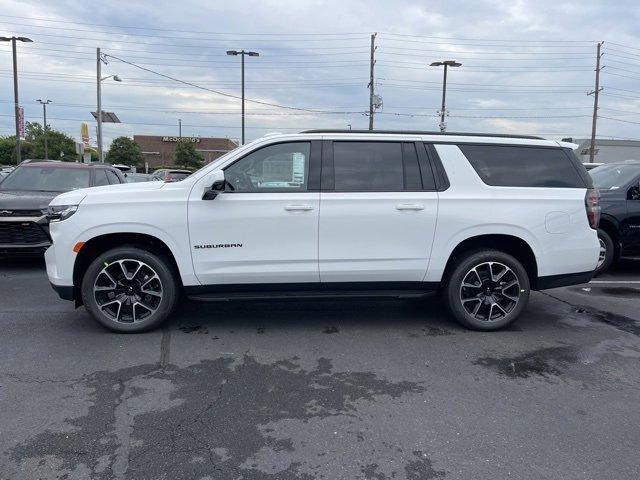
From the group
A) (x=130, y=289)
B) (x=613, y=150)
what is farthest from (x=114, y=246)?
(x=613, y=150)

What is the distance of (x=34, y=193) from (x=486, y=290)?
22.7ft

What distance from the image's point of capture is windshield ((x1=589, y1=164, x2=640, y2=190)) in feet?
26.0

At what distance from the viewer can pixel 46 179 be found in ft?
28.8

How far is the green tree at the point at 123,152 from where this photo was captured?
2756 inches

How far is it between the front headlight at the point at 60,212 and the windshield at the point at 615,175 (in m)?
7.43

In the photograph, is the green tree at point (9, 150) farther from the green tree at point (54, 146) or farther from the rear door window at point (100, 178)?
the rear door window at point (100, 178)

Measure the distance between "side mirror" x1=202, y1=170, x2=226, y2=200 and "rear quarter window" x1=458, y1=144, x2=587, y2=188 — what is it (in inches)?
91.9

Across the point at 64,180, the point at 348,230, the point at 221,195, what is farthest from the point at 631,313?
the point at 64,180

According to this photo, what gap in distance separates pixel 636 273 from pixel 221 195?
7.09 meters

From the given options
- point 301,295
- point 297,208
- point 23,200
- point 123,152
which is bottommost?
point 301,295

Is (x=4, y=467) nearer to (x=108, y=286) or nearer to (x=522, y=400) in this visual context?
(x=108, y=286)

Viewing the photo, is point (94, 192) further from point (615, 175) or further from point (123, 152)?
point (123, 152)

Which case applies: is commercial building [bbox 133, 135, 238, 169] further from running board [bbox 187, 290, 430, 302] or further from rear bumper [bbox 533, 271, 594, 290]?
rear bumper [bbox 533, 271, 594, 290]

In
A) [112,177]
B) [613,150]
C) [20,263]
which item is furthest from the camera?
[613,150]
